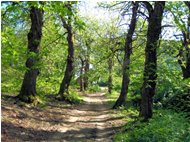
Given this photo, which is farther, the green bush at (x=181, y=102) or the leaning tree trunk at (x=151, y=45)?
the green bush at (x=181, y=102)

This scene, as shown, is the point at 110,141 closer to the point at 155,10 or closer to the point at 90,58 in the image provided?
the point at 155,10

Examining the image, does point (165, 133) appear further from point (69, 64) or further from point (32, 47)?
point (69, 64)

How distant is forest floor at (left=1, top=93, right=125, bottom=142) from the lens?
1173cm

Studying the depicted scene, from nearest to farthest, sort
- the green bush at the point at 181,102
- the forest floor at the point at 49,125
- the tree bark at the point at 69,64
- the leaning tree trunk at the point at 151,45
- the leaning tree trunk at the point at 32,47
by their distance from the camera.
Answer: the forest floor at the point at 49,125 → the leaning tree trunk at the point at 151,45 → the green bush at the point at 181,102 → the leaning tree trunk at the point at 32,47 → the tree bark at the point at 69,64

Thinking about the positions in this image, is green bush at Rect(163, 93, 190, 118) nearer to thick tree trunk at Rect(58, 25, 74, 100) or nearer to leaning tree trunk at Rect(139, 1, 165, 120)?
leaning tree trunk at Rect(139, 1, 165, 120)

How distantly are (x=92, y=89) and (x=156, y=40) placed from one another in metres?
38.1

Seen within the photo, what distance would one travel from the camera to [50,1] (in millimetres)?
7391

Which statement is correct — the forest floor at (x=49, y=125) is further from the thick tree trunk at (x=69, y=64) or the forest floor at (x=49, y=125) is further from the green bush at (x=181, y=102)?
the thick tree trunk at (x=69, y=64)

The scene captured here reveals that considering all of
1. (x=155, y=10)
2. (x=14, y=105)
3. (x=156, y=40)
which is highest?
(x=155, y=10)

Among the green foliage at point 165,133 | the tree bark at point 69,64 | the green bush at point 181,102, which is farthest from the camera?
the tree bark at point 69,64

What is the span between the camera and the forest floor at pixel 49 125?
11.7 metres

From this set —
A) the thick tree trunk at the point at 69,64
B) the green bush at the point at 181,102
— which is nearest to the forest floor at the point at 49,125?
the green bush at the point at 181,102

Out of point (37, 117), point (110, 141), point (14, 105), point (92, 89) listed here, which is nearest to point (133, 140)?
point (110, 141)

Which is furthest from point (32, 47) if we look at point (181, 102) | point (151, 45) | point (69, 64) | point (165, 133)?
point (165, 133)
